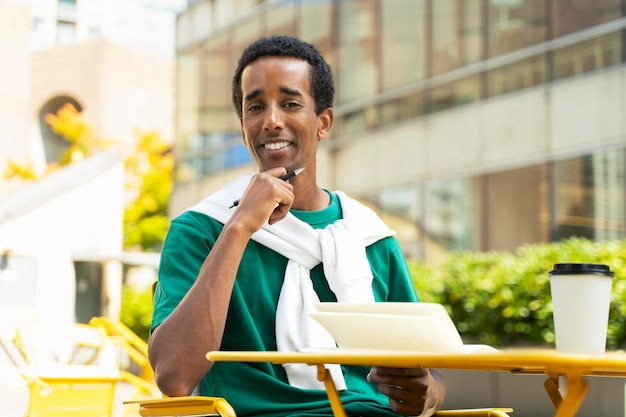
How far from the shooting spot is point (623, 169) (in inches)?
456

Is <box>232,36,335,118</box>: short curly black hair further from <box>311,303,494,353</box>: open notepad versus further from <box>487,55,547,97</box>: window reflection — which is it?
<box>487,55,547,97</box>: window reflection

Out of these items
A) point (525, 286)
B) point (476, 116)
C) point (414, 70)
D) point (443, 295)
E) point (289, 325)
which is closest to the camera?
point (289, 325)

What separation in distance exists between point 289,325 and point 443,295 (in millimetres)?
7529

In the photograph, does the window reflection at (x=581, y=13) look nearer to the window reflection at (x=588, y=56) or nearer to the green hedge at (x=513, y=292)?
the window reflection at (x=588, y=56)

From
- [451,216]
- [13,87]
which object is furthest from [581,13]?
[13,87]

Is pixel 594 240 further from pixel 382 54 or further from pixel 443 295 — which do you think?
pixel 382 54

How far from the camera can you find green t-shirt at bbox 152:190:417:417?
7.97 ft

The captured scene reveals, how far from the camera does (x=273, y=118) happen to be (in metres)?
2.63

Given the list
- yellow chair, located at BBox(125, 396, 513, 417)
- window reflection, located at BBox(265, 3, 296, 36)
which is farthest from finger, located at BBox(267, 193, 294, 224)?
window reflection, located at BBox(265, 3, 296, 36)

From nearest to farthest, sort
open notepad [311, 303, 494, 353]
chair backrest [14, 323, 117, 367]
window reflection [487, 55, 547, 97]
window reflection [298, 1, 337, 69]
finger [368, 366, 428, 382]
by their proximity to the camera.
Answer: open notepad [311, 303, 494, 353]
finger [368, 366, 428, 382]
chair backrest [14, 323, 117, 367]
window reflection [487, 55, 547, 97]
window reflection [298, 1, 337, 69]

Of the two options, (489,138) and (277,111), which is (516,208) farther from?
(277,111)

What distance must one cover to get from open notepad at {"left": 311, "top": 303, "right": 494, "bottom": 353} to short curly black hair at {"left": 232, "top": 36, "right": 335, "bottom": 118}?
101 centimetres

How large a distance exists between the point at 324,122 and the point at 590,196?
9741mm

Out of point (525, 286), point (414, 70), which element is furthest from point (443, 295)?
point (414, 70)
